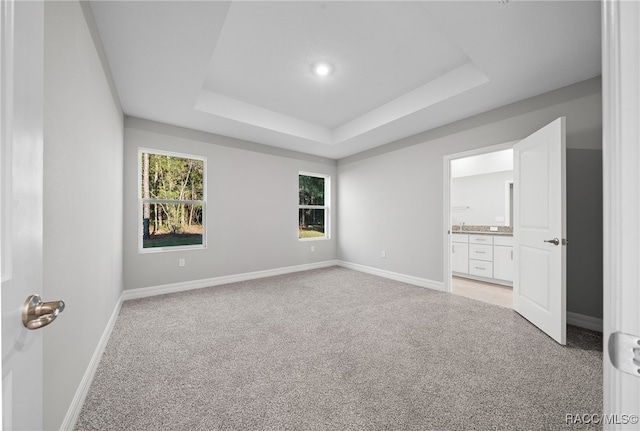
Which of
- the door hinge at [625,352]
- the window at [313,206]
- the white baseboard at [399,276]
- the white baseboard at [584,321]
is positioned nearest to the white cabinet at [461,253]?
the white baseboard at [399,276]

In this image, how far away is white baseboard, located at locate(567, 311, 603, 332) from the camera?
250cm

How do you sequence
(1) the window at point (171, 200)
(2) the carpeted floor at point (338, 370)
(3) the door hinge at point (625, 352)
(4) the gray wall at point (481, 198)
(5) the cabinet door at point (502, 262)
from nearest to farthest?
1. (3) the door hinge at point (625, 352)
2. (2) the carpeted floor at point (338, 370)
3. (1) the window at point (171, 200)
4. (5) the cabinet door at point (502, 262)
5. (4) the gray wall at point (481, 198)

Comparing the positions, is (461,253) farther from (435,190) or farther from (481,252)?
(435,190)

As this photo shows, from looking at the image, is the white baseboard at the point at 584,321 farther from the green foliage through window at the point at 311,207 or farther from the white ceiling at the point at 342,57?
the green foliage through window at the point at 311,207

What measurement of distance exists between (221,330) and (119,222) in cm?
188

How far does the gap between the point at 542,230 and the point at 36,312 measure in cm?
344

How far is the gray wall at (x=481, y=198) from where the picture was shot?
5141 mm

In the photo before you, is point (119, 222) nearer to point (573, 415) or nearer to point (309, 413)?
point (309, 413)

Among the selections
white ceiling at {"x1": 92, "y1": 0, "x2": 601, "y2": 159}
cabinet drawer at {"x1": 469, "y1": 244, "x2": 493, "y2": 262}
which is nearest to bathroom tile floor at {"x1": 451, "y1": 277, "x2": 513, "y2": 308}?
cabinet drawer at {"x1": 469, "y1": 244, "x2": 493, "y2": 262}

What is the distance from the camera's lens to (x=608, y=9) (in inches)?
18.9

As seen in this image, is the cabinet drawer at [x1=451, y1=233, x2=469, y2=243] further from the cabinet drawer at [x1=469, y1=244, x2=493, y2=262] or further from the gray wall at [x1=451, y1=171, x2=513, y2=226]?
the gray wall at [x1=451, y1=171, x2=513, y2=226]

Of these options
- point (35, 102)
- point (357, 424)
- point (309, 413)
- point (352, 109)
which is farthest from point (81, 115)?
point (352, 109)

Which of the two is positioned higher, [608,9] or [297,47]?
[297,47]

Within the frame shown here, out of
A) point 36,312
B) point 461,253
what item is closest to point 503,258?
point 461,253
